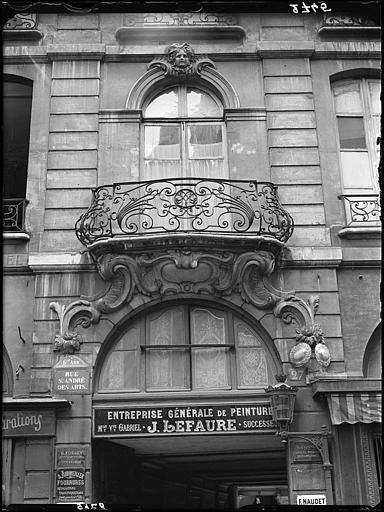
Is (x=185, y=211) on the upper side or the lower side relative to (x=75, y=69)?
lower

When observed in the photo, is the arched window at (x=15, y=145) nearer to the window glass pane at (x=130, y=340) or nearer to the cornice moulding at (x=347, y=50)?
the window glass pane at (x=130, y=340)

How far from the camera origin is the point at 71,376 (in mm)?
10195

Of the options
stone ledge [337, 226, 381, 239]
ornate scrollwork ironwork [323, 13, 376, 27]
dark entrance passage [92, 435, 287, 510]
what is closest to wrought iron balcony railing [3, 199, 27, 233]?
dark entrance passage [92, 435, 287, 510]

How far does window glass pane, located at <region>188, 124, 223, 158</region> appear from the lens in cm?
1189

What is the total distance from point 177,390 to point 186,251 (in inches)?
83.7

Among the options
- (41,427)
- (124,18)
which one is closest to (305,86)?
(124,18)

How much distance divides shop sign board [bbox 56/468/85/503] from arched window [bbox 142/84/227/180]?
5022mm

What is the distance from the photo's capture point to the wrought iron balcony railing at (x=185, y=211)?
10539 millimetres

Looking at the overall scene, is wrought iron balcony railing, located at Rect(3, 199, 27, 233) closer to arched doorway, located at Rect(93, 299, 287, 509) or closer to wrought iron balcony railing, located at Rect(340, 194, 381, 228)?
arched doorway, located at Rect(93, 299, 287, 509)

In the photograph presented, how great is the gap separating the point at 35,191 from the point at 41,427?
3.92 meters

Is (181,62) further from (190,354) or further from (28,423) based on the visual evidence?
(28,423)

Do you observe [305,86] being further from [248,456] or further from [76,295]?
[248,456]

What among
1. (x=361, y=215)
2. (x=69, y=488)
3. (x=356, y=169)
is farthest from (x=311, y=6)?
(x=69, y=488)

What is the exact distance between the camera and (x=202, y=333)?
424 inches
